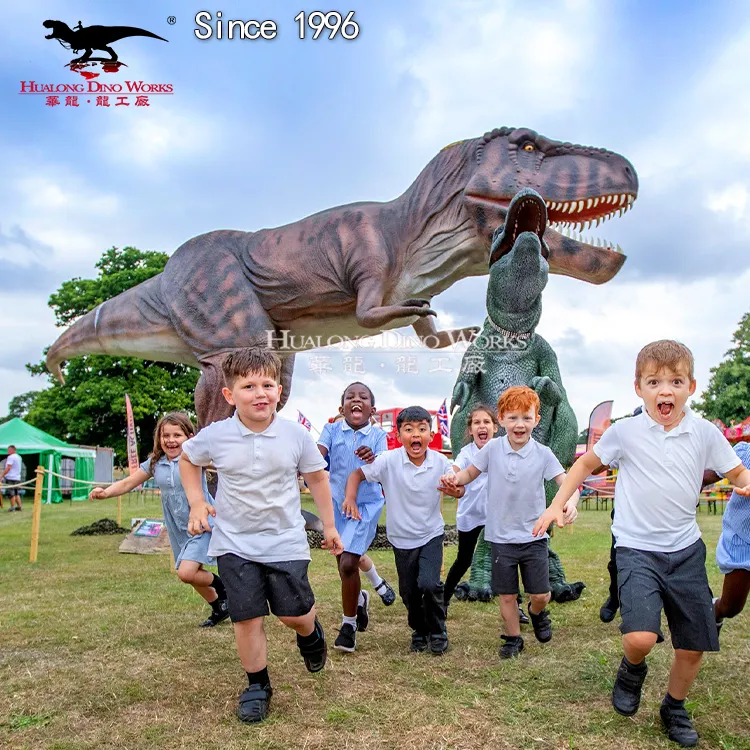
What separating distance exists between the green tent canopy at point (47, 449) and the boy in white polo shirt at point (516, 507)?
1499cm

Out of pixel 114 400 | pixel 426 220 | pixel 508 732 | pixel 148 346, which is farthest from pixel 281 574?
pixel 114 400

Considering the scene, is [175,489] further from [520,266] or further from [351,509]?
[520,266]

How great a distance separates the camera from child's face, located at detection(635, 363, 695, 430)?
226 centimetres

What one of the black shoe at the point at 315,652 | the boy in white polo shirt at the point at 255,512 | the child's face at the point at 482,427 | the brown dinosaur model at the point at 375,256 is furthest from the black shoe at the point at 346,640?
the brown dinosaur model at the point at 375,256

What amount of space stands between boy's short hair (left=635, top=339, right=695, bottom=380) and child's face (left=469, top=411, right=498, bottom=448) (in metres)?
1.66

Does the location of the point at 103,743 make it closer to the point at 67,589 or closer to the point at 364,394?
the point at 364,394

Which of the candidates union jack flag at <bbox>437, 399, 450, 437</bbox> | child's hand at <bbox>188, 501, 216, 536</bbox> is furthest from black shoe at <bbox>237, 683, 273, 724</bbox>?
union jack flag at <bbox>437, 399, 450, 437</bbox>

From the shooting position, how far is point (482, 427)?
3.96m

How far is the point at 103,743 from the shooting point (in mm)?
2158

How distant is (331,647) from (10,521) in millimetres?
10663

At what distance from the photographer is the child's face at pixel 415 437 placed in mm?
3266

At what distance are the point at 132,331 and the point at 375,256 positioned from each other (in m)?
2.05

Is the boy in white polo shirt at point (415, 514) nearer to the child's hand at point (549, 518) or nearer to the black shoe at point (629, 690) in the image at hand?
the child's hand at point (549, 518)

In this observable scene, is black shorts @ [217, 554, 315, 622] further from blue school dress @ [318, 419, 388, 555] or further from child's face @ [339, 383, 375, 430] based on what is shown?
child's face @ [339, 383, 375, 430]
